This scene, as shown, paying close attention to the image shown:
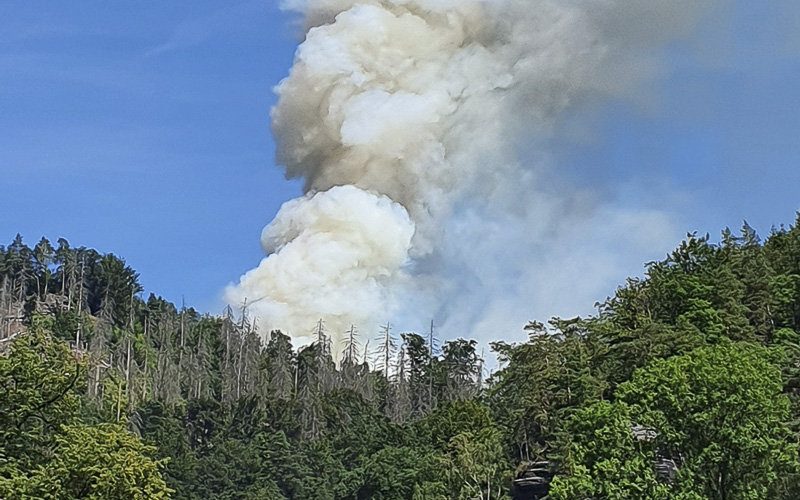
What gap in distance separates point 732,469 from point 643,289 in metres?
33.5

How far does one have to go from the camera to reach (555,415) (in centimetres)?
6850

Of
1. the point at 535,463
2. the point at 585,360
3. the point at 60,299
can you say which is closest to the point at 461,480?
the point at 535,463

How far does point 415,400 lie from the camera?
460ft

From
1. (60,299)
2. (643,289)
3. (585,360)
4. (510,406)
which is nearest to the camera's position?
(585,360)

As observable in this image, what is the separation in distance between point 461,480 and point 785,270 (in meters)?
25.3

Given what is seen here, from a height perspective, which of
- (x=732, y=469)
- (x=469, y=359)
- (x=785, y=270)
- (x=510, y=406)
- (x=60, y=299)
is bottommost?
(x=732, y=469)

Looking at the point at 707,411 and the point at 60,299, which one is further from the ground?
the point at 60,299

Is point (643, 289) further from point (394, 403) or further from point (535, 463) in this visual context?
point (394, 403)

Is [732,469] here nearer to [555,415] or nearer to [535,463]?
[555,415]

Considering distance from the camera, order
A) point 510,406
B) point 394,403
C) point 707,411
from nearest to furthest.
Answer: point 707,411, point 510,406, point 394,403

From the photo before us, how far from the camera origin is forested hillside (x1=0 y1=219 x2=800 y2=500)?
126 ft

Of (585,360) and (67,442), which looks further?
(585,360)

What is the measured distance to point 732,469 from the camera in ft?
134

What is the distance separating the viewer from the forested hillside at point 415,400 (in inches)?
1515
